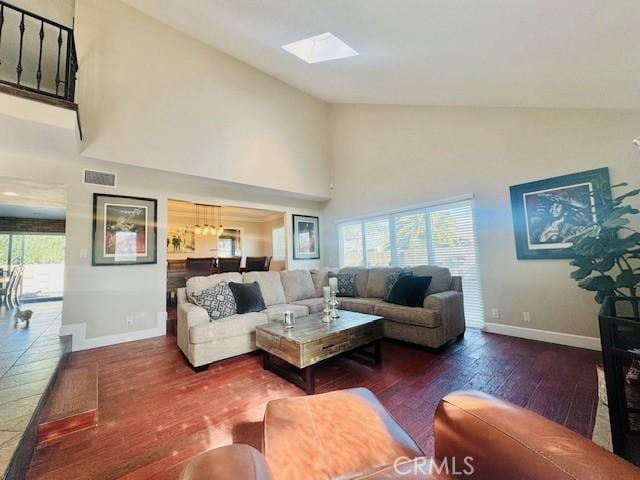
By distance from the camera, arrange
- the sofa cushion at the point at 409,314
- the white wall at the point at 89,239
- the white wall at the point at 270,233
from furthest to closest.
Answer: the white wall at the point at 270,233 → the white wall at the point at 89,239 → the sofa cushion at the point at 409,314

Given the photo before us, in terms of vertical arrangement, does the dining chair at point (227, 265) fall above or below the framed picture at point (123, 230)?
below

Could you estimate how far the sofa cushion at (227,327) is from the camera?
2719mm

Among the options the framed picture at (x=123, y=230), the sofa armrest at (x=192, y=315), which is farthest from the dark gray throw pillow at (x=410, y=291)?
the framed picture at (x=123, y=230)

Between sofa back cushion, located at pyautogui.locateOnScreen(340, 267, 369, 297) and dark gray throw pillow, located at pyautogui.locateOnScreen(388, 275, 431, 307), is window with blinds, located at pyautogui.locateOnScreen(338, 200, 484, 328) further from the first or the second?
dark gray throw pillow, located at pyautogui.locateOnScreen(388, 275, 431, 307)

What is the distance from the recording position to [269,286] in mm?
3953

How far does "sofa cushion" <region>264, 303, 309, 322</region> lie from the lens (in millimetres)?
3314

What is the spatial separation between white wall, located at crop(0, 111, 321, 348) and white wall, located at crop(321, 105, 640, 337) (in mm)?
3495

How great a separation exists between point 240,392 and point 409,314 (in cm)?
204

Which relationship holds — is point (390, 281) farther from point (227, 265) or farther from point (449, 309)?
point (227, 265)

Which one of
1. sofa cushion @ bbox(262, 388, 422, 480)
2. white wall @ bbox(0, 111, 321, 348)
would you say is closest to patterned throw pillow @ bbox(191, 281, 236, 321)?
white wall @ bbox(0, 111, 321, 348)

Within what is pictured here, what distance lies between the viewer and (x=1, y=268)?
621 centimetres

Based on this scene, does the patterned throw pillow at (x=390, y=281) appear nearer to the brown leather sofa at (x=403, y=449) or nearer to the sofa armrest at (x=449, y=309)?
the sofa armrest at (x=449, y=309)

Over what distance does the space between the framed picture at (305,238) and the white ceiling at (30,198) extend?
4014 millimetres

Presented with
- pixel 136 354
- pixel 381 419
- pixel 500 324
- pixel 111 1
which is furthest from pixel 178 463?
pixel 111 1
